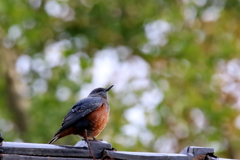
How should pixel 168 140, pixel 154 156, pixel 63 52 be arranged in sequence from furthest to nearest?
pixel 168 140 < pixel 63 52 < pixel 154 156

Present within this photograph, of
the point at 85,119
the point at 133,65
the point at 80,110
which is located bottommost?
the point at 85,119

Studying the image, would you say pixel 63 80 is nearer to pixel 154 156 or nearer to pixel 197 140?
pixel 197 140

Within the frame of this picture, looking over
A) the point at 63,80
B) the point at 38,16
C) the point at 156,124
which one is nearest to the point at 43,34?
the point at 38,16

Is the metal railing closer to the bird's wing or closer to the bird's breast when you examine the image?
the bird's wing

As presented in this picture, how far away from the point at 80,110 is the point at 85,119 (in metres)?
0.13

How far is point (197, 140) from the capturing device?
14.3 meters

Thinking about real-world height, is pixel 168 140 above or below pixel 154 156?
above

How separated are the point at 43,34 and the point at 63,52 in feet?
2.94

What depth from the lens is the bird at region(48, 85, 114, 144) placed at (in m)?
5.19

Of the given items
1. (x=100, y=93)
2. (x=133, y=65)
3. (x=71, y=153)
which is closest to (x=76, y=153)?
(x=71, y=153)

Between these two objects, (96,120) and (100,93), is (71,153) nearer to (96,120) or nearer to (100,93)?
(96,120)

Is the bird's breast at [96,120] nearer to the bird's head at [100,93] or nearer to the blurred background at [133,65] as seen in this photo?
the bird's head at [100,93]

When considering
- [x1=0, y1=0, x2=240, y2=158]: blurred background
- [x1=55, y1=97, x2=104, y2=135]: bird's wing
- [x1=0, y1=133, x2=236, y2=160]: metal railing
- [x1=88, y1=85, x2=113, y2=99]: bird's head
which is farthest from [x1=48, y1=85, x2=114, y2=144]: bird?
[x1=0, y1=0, x2=240, y2=158]: blurred background

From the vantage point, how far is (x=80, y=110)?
5469 millimetres
